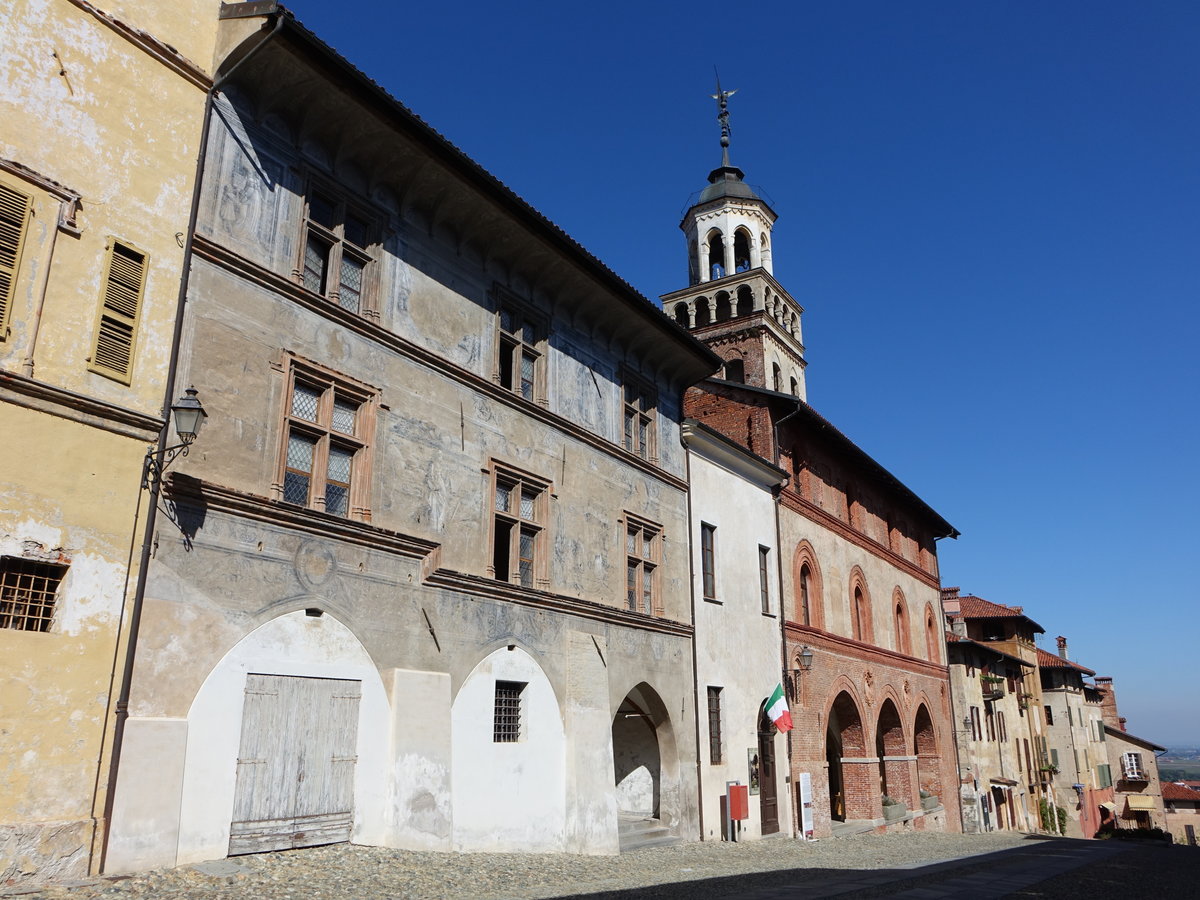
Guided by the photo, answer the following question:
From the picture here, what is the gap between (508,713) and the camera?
1452 centimetres

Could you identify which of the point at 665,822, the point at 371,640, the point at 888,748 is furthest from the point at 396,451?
the point at 888,748

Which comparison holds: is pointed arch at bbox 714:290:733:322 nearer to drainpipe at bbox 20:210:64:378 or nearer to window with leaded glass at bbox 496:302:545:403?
window with leaded glass at bbox 496:302:545:403

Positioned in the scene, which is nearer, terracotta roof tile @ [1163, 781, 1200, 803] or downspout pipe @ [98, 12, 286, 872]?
downspout pipe @ [98, 12, 286, 872]

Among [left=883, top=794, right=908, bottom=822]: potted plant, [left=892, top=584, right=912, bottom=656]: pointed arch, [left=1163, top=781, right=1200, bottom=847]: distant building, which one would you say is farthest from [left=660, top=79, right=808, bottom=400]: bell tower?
[left=1163, top=781, right=1200, bottom=847]: distant building

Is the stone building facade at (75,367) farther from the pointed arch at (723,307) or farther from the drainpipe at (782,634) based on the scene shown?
the pointed arch at (723,307)

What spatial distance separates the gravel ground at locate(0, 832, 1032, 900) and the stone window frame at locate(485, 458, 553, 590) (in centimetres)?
418

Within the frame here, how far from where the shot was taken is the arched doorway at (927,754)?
34.0 meters

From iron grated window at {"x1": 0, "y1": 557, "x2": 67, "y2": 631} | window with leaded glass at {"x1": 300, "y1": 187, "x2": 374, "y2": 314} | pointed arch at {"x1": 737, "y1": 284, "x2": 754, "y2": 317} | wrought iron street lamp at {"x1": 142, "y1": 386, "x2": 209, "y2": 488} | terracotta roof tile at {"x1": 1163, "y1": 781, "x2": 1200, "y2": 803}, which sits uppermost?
pointed arch at {"x1": 737, "y1": 284, "x2": 754, "y2": 317}

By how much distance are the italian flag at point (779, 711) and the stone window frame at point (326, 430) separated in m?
13.1

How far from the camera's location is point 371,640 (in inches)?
472

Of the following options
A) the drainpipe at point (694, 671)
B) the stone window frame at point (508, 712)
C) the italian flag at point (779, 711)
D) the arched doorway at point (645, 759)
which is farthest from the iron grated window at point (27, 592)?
the italian flag at point (779, 711)

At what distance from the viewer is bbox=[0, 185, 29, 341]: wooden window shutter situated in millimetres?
8867

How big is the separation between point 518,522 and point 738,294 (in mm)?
29049

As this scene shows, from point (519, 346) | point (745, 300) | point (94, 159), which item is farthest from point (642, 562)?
point (745, 300)
